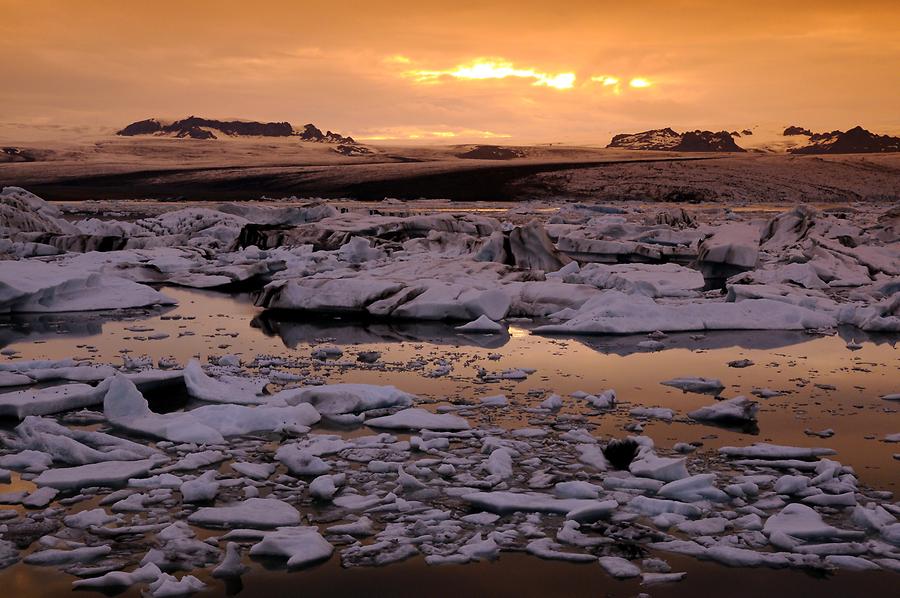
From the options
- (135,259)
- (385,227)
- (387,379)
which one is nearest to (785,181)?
(385,227)

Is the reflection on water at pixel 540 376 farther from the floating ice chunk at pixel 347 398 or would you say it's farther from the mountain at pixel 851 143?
the mountain at pixel 851 143

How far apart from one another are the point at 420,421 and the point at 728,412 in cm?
183

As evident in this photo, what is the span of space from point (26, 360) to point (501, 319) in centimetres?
439

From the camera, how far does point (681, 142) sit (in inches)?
3939

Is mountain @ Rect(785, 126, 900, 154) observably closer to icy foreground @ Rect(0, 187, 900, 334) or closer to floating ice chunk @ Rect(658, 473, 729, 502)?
icy foreground @ Rect(0, 187, 900, 334)

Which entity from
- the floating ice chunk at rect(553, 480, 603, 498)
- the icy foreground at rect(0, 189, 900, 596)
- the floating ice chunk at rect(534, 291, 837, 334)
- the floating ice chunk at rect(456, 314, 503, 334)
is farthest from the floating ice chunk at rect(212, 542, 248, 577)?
the floating ice chunk at rect(534, 291, 837, 334)

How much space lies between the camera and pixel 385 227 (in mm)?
16312

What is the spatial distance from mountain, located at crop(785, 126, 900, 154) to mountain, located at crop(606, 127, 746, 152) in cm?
735

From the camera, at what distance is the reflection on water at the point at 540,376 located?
10.6 ft

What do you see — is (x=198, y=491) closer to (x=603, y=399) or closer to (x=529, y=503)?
(x=529, y=503)

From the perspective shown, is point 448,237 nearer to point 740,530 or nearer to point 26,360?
point 26,360

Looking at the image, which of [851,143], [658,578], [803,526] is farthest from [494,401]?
[851,143]

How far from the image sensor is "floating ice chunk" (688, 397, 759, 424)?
209 inches

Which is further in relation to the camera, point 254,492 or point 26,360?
point 26,360
